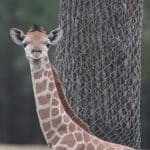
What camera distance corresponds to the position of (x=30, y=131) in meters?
32.0

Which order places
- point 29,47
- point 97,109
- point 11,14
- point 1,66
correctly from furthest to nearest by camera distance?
point 1,66 → point 11,14 → point 97,109 → point 29,47

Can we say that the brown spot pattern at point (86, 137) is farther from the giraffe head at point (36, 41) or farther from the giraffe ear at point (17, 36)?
the giraffe ear at point (17, 36)

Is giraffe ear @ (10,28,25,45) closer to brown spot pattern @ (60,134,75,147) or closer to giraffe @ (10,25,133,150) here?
giraffe @ (10,25,133,150)

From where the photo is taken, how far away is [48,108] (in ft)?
24.1

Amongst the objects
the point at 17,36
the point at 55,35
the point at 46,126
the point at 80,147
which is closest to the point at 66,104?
the point at 46,126

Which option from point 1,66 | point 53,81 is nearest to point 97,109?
point 53,81

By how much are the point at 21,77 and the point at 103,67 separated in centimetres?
2269

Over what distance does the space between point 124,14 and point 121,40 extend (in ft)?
0.81

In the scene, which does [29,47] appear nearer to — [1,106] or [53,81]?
[53,81]

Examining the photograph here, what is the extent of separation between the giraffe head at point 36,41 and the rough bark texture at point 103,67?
2.81 feet

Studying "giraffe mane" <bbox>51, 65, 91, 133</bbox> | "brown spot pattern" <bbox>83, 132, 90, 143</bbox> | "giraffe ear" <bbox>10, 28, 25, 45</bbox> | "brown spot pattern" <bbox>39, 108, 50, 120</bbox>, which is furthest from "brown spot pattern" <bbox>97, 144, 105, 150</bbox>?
"giraffe ear" <bbox>10, 28, 25, 45</bbox>

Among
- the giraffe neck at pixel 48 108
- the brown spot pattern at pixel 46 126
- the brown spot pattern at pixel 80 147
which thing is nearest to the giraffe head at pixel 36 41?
the giraffe neck at pixel 48 108

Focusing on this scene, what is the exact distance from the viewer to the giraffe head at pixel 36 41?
7.04 m

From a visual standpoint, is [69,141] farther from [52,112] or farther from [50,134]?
[52,112]
